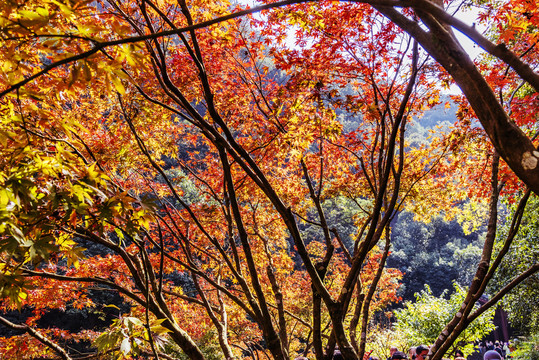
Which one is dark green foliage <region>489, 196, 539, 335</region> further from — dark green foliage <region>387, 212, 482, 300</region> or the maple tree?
dark green foliage <region>387, 212, 482, 300</region>

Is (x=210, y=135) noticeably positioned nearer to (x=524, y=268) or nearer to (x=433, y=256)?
(x=524, y=268)

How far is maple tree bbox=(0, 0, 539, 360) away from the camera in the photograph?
1265 millimetres

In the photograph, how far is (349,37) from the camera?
3.70m

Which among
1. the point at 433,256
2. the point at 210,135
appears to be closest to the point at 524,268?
the point at 210,135

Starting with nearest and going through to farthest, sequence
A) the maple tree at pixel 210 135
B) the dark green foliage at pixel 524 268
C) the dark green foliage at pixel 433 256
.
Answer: the maple tree at pixel 210 135 → the dark green foliage at pixel 524 268 → the dark green foliage at pixel 433 256

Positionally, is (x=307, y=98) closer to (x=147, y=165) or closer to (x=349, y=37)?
(x=349, y=37)

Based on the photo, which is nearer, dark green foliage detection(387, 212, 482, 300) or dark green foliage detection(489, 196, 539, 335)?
dark green foliage detection(489, 196, 539, 335)

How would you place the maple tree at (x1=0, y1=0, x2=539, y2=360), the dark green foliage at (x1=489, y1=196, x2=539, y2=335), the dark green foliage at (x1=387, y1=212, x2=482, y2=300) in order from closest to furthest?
the maple tree at (x1=0, y1=0, x2=539, y2=360)
the dark green foliage at (x1=489, y1=196, x2=539, y2=335)
the dark green foliage at (x1=387, y1=212, x2=482, y2=300)

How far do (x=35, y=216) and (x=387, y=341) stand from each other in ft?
40.0

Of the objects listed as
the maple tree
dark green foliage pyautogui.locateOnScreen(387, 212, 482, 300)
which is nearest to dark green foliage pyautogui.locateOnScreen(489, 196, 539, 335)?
the maple tree

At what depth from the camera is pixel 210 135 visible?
106 inches

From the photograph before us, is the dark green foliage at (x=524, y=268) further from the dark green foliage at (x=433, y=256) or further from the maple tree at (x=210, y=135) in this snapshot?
the dark green foliage at (x=433, y=256)

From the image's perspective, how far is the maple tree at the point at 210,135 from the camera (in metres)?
1.26

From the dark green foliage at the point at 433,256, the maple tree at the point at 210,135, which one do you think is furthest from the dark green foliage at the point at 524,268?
the dark green foliage at the point at 433,256
